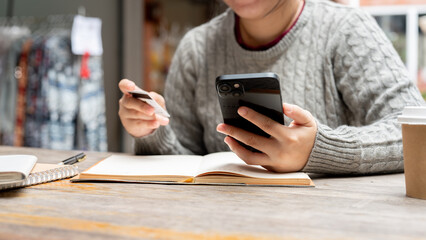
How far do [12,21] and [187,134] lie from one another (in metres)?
1.71

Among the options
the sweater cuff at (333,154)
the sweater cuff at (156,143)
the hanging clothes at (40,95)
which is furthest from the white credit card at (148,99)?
the hanging clothes at (40,95)

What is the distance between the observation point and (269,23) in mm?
1166

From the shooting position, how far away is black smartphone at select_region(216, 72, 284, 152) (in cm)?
70

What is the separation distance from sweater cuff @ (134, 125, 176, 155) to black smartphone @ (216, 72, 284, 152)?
1.11 ft

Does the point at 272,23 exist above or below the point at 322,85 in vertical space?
above

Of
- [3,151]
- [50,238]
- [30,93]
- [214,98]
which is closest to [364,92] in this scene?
[214,98]

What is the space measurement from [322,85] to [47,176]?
0.73m

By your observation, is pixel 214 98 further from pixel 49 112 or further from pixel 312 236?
pixel 49 112

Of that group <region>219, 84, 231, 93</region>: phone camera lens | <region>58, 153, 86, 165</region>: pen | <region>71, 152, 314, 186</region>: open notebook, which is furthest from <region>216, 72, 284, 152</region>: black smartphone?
<region>58, 153, 86, 165</region>: pen

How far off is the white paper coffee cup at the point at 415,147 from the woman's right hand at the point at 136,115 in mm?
546

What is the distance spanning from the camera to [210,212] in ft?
1.90

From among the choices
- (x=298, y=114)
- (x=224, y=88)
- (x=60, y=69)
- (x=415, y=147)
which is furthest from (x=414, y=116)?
(x=60, y=69)

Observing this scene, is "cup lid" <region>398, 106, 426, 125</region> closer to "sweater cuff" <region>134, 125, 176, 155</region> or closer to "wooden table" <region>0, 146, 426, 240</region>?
"wooden table" <region>0, 146, 426, 240</region>

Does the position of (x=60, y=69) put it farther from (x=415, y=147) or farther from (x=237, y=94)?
(x=415, y=147)
